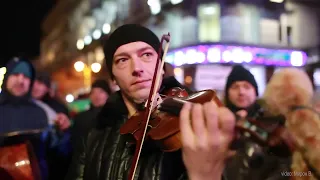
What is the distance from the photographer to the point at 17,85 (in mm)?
3314

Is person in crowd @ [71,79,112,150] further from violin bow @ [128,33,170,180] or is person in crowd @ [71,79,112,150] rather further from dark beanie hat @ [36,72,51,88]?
violin bow @ [128,33,170,180]

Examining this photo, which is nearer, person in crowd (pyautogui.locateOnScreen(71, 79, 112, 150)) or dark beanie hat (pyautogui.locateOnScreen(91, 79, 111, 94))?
person in crowd (pyautogui.locateOnScreen(71, 79, 112, 150))

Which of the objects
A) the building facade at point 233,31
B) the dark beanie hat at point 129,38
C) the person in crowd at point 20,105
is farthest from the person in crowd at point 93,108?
the building facade at point 233,31

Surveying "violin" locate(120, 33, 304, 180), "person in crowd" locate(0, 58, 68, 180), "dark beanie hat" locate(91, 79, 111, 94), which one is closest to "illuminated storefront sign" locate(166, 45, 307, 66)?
"dark beanie hat" locate(91, 79, 111, 94)

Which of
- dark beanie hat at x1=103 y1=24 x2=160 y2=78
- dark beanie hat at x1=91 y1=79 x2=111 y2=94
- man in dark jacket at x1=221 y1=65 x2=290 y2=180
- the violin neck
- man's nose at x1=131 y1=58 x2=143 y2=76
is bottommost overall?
man in dark jacket at x1=221 y1=65 x2=290 y2=180

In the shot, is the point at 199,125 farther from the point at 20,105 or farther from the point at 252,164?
the point at 20,105

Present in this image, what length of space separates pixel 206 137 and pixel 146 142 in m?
0.57

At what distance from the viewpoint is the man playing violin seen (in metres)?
1.06

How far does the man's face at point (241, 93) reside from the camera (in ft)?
9.68

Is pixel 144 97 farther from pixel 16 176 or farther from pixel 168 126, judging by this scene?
pixel 16 176

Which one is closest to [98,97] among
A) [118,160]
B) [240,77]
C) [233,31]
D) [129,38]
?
[240,77]

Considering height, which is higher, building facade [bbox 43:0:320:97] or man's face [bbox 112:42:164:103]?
building facade [bbox 43:0:320:97]

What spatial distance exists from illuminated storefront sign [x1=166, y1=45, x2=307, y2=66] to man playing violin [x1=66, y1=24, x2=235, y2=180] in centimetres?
1438

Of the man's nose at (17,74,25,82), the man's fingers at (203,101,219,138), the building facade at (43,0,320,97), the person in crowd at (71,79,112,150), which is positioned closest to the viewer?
the man's fingers at (203,101,219,138)
